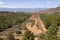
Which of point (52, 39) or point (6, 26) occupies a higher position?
point (52, 39)

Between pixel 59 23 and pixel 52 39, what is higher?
pixel 52 39

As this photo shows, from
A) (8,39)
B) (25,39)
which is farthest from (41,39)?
(8,39)

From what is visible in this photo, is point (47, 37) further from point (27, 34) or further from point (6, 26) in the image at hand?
point (6, 26)

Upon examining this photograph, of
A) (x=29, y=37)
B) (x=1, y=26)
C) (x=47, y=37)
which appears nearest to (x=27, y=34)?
(x=29, y=37)

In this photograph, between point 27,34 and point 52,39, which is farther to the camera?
point 27,34

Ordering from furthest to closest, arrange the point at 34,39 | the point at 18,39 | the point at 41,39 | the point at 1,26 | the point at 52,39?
the point at 1,26 → the point at 18,39 → the point at 34,39 → the point at 41,39 → the point at 52,39

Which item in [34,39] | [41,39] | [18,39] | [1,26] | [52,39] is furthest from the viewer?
[1,26]

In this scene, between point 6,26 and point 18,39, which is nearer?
point 18,39

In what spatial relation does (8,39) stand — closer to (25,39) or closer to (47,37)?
(25,39)

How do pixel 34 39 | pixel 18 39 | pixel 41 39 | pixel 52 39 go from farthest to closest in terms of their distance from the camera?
pixel 18 39
pixel 34 39
pixel 41 39
pixel 52 39
